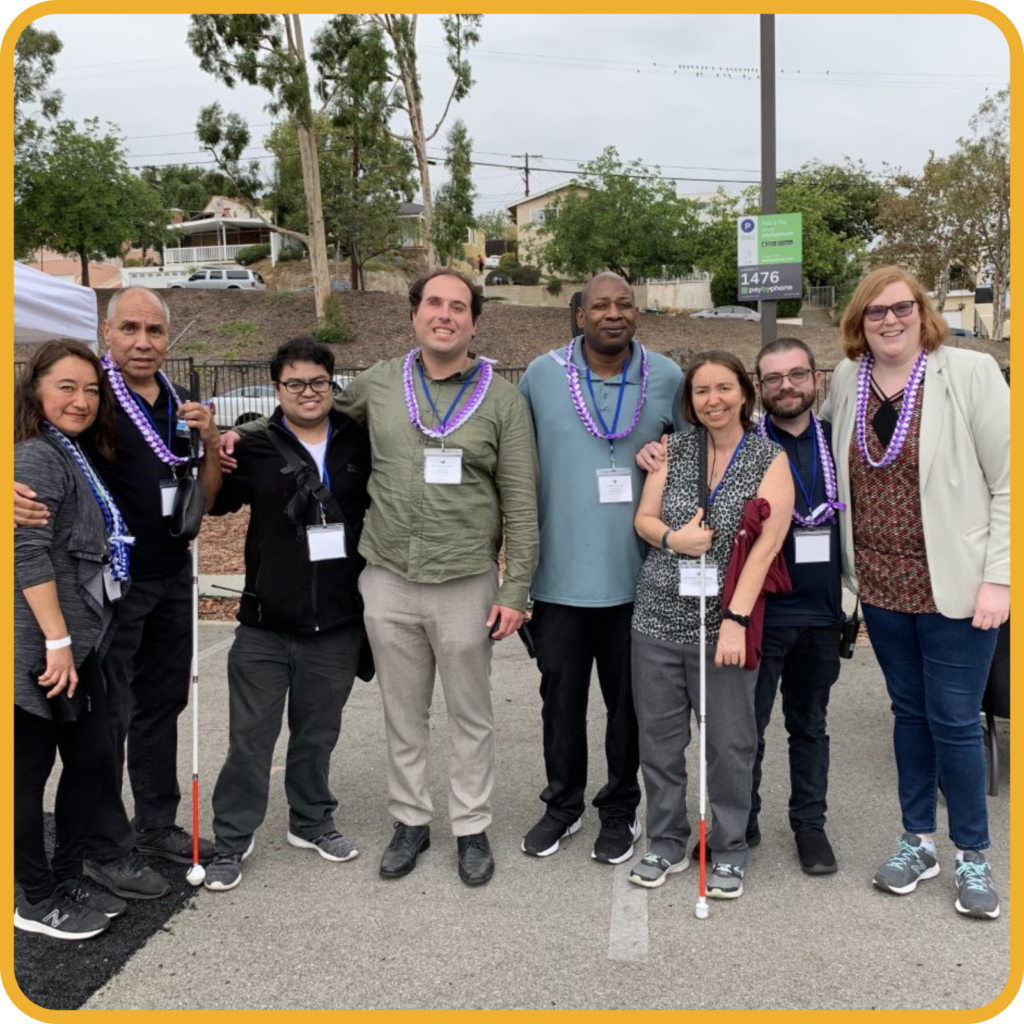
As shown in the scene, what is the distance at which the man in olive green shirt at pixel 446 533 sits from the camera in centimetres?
360

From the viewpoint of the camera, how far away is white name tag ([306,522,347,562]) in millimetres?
3697

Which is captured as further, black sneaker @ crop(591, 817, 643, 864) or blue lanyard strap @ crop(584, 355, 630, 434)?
black sneaker @ crop(591, 817, 643, 864)

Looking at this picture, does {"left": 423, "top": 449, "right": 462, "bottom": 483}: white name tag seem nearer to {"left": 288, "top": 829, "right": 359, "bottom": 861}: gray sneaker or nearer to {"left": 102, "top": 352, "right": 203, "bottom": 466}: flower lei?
{"left": 102, "top": 352, "right": 203, "bottom": 466}: flower lei

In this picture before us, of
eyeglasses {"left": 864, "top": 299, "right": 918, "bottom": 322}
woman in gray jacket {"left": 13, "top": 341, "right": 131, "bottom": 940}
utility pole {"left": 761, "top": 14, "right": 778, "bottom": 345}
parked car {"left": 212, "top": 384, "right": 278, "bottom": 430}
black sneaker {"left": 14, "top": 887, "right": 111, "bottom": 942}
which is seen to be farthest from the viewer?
parked car {"left": 212, "top": 384, "right": 278, "bottom": 430}

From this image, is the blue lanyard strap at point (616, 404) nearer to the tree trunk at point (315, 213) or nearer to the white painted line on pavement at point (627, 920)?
the white painted line on pavement at point (627, 920)

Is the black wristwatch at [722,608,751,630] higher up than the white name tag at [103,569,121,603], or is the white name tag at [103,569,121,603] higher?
the white name tag at [103,569,121,603]

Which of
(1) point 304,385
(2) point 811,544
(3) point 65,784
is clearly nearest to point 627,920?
(2) point 811,544

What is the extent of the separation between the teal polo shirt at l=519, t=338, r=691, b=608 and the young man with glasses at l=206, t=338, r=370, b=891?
752 mm

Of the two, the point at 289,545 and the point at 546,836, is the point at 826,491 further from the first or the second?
the point at 289,545

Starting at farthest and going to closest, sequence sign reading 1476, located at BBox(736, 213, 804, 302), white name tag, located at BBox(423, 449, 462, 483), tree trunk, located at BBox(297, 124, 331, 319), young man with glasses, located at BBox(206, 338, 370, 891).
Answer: tree trunk, located at BBox(297, 124, 331, 319) → sign reading 1476, located at BBox(736, 213, 804, 302) → young man with glasses, located at BBox(206, 338, 370, 891) → white name tag, located at BBox(423, 449, 462, 483)

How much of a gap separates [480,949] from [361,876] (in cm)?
72

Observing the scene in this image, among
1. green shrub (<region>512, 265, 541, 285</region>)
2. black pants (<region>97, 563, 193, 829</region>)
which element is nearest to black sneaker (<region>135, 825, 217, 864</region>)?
black pants (<region>97, 563, 193, 829</region>)

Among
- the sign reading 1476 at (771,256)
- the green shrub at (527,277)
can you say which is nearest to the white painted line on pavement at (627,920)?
the sign reading 1476 at (771,256)

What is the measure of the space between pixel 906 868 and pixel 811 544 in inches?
50.0
